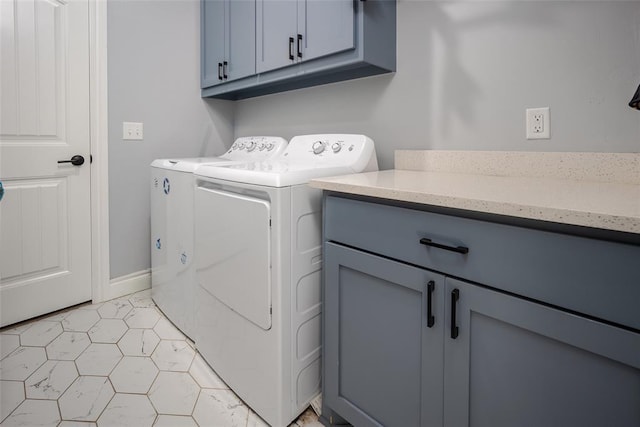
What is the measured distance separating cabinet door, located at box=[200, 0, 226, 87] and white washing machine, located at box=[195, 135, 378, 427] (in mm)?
1102

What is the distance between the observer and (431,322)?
0.95m

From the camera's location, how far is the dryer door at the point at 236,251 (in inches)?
49.4

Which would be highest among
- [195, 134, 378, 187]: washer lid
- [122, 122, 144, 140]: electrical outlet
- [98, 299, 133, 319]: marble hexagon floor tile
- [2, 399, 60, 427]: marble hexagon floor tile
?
[122, 122, 144, 140]: electrical outlet

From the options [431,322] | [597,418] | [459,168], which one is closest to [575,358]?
[597,418]

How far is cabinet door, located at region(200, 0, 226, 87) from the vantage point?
7.51 feet

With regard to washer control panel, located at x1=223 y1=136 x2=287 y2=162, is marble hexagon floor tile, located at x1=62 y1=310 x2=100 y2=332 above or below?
below

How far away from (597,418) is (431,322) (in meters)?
0.36

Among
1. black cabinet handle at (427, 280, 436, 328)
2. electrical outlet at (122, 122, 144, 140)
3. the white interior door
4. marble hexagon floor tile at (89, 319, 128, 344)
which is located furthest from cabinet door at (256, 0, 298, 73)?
marble hexagon floor tile at (89, 319, 128, 344)

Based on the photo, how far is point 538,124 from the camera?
131 centimetres

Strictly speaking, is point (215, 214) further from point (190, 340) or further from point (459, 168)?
point (459, 168)

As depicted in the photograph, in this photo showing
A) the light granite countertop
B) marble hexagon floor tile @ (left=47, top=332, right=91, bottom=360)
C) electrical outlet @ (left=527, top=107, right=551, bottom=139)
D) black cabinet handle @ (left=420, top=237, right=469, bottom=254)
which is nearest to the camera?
the light granite countertop

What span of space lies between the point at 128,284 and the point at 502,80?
240 centimetres

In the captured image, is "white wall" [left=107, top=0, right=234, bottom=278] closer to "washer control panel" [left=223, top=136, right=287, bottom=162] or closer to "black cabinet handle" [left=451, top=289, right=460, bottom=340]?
"washer control panel" [left=223, top=136, right=287, bottom=162]

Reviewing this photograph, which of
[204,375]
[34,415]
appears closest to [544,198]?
[204,375]
